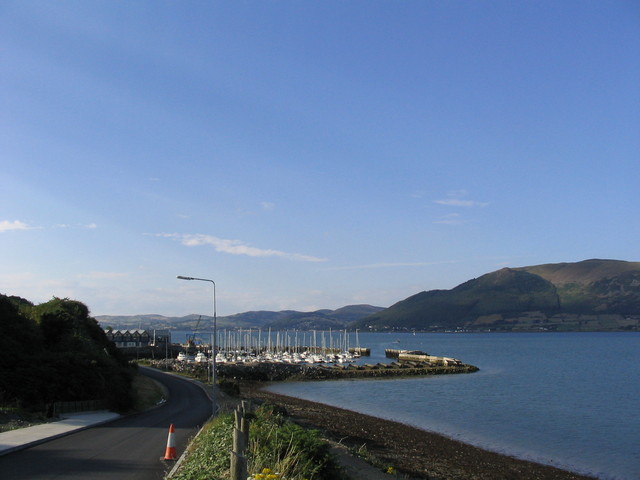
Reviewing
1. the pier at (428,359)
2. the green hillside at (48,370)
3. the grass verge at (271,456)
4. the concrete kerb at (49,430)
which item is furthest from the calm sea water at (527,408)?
the concrete kerb at (49,430)

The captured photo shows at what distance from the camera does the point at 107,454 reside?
20.1m

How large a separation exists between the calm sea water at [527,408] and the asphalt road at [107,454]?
21261 mm

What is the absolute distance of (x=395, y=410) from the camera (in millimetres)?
53438

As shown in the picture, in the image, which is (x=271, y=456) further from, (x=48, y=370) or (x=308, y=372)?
(x=308, y=372)

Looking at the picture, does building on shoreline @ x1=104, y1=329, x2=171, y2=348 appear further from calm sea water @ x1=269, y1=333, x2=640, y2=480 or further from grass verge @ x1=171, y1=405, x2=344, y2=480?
grass verge @ x1=171, y1=405, x2=344, y2=480

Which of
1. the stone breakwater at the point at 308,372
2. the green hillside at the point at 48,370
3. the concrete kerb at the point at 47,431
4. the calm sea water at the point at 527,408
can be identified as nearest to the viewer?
the concrete kerb at the point at 47,431

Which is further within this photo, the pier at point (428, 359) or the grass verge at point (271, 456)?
the pier at point (428, 359)

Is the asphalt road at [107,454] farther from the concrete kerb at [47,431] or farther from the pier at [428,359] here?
the pier at [428,359]

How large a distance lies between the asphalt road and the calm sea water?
69.8 feet

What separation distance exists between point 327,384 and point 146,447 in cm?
6316

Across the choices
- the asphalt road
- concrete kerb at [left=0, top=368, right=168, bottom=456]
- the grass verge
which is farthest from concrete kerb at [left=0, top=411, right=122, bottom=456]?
the grass verge

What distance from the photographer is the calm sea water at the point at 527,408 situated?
35656mm

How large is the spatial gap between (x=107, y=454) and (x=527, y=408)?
145ft

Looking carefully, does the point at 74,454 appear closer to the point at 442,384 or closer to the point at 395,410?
the point at 395,410
